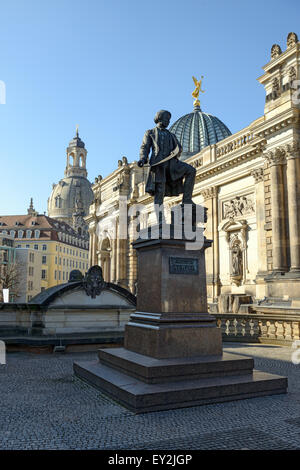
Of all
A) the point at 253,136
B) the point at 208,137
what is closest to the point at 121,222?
the point at 208,137

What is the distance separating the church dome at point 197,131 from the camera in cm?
4444

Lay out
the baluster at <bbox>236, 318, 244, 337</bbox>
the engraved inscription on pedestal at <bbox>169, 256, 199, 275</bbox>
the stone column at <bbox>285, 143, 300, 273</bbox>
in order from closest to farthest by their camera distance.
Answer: the engraved inscription on pedestal at <bbox>169, 256, 199, 275</bbox> < the baluster at <bbox>236, 318, 244, 337</bbox> < the stone column at <bbox>285, 143, 300, 273</bbox>

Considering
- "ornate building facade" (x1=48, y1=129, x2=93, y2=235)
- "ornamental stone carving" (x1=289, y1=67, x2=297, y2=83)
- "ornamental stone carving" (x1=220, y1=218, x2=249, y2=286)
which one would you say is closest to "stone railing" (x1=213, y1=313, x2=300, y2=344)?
"ornamental stone carving" (x1=220, y1=218, x2=249, y2=286)

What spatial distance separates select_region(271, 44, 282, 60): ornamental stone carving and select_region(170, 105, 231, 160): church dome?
66.6 feet

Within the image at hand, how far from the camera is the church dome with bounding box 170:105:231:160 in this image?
44.4 metres

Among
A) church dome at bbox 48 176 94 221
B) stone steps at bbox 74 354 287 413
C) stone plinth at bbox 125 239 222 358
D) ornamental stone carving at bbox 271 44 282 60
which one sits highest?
church dome at bbox 48 176 94 221

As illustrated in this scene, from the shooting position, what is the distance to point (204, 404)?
5172mm

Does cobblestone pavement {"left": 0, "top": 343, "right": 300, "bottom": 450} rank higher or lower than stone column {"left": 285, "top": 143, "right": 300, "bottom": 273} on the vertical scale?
lower

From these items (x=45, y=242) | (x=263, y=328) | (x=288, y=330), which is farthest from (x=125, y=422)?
(x=45, y=242)

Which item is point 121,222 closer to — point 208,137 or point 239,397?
point 208,137

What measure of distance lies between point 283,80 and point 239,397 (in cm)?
2121

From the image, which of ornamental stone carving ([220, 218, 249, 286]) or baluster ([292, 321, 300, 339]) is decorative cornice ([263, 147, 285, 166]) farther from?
baluster ([292, 321, 300, 339])

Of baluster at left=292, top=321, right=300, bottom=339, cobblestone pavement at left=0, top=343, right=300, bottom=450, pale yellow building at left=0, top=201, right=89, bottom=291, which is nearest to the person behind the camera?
cobblestone pavement at left=0, top=343, right=300, bottom=450

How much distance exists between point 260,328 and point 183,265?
7728 mm
